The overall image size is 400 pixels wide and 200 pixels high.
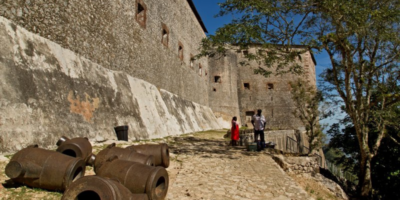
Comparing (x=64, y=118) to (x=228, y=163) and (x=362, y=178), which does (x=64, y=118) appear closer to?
(x=228, y=163)

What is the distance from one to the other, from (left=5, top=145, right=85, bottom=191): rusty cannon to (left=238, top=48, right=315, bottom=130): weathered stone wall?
24117 millimetres

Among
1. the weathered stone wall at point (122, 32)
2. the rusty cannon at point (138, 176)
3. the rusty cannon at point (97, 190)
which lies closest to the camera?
the rusty cannon at point (97, 190)

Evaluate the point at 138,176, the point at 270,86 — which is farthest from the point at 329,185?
the point at 270,86

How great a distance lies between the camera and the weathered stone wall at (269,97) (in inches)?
1027

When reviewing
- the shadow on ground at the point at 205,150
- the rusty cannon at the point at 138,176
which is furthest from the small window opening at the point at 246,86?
the rusty cannon at the point at 138,176

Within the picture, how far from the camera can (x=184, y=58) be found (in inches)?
659

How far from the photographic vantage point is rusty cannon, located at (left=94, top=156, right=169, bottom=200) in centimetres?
278

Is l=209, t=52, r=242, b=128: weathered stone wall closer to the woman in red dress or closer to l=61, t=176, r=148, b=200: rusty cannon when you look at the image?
the woman in red dress

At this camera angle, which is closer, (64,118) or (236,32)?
(64,118)

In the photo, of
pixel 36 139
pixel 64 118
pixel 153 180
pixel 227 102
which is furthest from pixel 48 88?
pixel 227 102

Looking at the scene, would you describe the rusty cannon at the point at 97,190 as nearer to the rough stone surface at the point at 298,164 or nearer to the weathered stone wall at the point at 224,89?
the rough stone surface at the point at 298,164

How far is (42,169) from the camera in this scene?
114 inches

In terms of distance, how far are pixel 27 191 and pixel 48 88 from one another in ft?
10.4

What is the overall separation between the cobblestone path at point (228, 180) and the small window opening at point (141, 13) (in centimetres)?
676
